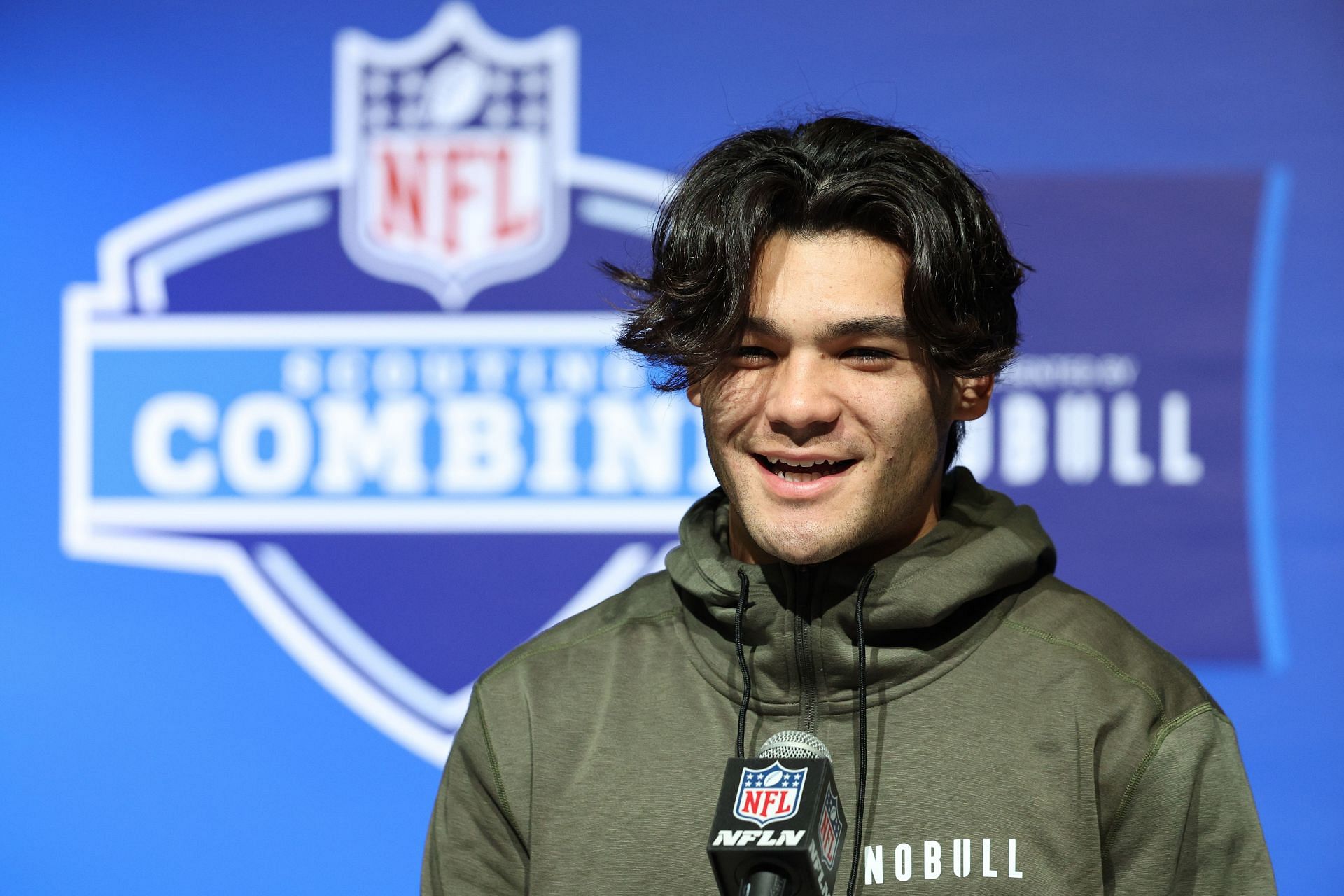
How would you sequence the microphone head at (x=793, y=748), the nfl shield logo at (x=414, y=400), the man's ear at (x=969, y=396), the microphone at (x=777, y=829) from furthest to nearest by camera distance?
the nfl shield logo at (x=414, y=400) < the man's ear at (x=969, y=396) < the microphone head at (x=793, y=748) < the microphone at (x=777, y=829)

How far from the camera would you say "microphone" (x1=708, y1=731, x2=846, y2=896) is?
0.73 meters

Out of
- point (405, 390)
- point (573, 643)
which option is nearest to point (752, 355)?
point (573, 643)

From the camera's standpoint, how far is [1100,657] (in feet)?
3.33

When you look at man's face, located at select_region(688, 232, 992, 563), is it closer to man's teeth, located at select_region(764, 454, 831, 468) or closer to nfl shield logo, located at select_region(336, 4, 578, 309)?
man's teeth, located at select_region(764, 454, 831, 468)

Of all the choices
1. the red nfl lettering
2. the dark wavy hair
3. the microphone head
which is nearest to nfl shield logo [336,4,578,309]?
the red nfl lettering

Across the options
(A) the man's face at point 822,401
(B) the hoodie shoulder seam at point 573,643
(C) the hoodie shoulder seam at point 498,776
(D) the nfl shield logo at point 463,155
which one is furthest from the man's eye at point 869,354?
(D) the nfl shield logo at point 463,155

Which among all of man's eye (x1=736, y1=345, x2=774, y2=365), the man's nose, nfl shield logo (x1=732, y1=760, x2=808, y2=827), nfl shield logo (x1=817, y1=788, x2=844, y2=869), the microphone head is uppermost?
man's eye (x1=736, y1=345, x2=774, y2=365)

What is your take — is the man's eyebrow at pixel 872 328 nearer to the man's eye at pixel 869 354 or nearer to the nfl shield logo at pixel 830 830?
the man's eye at pixel 869 354

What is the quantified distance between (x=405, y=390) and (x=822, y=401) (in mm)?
1252

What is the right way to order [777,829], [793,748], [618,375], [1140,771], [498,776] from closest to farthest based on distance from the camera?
[777,829], [793,748], [1140,771], [498,776], [618,375]

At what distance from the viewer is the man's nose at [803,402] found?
971mm

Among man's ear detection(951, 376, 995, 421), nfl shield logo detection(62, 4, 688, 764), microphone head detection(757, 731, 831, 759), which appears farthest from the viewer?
nfl shield logo detection(62, 4, 688, 764)

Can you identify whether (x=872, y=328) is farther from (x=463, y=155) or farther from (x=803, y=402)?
(x=463, y=155)

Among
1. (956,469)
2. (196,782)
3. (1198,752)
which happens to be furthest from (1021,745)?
(196,782)
